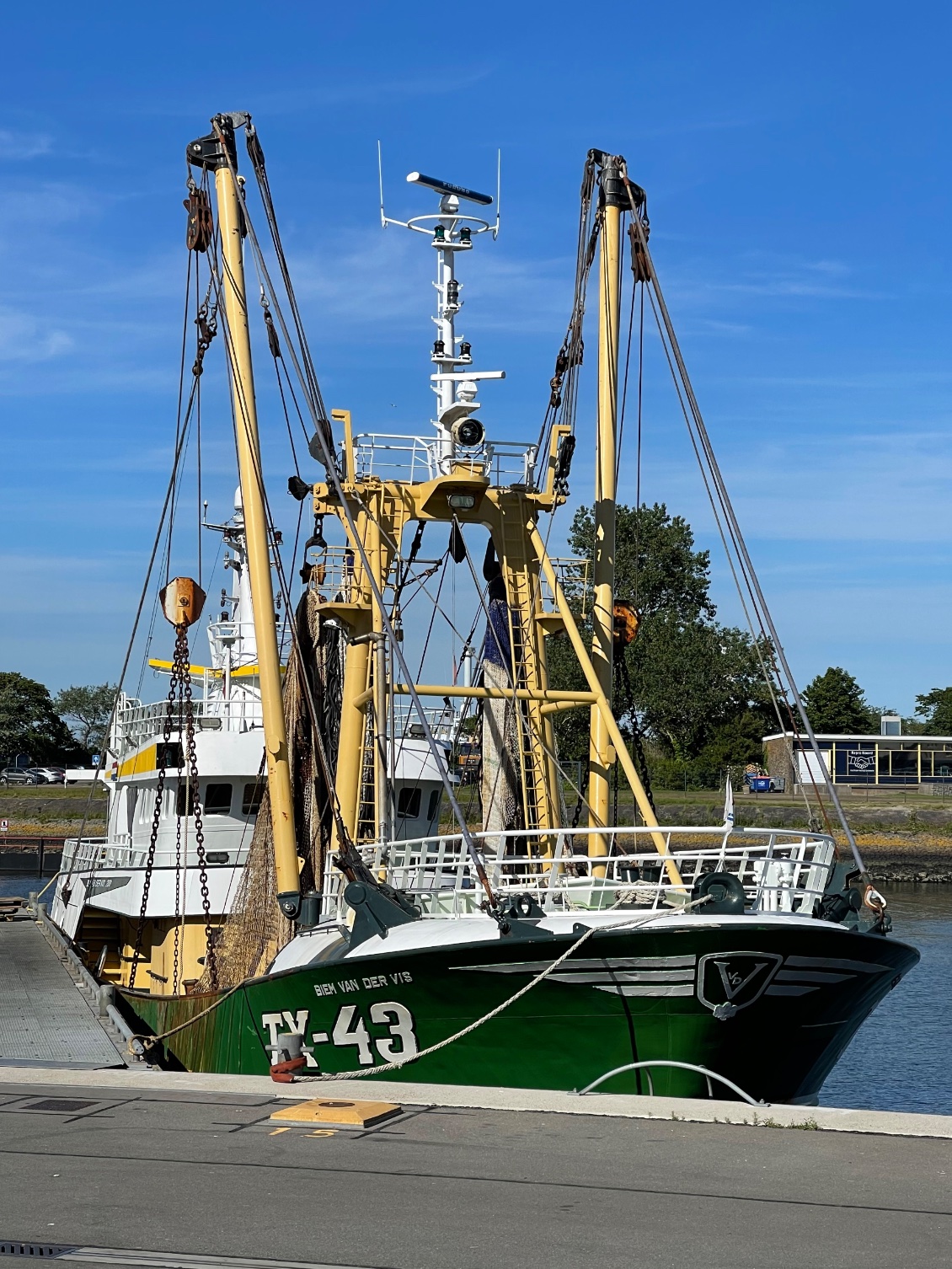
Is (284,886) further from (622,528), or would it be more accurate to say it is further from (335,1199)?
(622,528)

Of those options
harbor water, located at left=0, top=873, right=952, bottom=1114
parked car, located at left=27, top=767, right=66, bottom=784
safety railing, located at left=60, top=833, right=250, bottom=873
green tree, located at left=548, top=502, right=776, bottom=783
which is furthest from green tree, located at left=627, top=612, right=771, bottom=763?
safety railing, located at left=60, top=833, right=250, bottom=873

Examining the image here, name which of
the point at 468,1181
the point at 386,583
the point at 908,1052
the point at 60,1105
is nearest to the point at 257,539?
the point at 386,583

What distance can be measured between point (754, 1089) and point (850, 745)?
77.8 metres

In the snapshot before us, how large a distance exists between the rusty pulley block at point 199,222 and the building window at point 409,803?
925 cm

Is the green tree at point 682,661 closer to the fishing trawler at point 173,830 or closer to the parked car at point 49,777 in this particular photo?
the parked car at point 49,777

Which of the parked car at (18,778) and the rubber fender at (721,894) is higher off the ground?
the parked car at (18,778)

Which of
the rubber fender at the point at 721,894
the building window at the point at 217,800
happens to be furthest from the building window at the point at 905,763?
the rubber fender at the point at 721,894

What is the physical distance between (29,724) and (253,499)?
93764 mm

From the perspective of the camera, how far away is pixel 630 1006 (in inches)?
502

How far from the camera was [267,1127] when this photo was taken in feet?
30.6

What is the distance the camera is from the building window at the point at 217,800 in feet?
77.6

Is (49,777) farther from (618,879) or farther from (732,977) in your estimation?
(732,977)

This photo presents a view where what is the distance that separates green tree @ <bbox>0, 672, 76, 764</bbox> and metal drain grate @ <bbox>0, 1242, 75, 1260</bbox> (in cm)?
10107

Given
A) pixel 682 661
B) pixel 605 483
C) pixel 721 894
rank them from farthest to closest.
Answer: pixel 682 661 → pixel 605 483 → pixel 721 894
